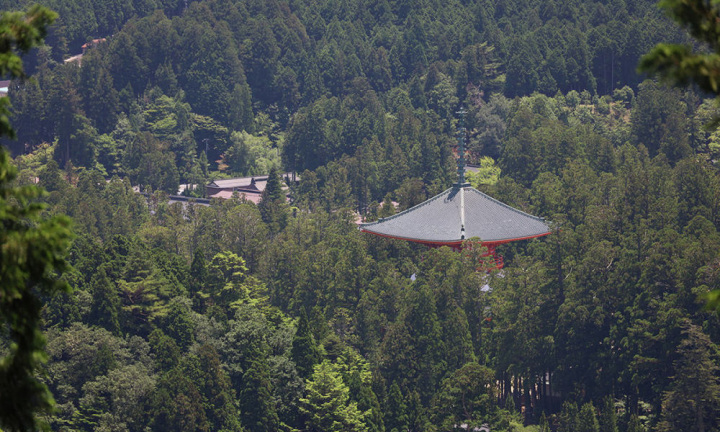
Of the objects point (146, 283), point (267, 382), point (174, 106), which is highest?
point (174, 106)

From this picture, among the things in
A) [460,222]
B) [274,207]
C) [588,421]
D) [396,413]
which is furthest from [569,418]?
[274,207]

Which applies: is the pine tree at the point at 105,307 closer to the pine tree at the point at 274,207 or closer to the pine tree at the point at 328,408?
the pine tree at the point at 328,408

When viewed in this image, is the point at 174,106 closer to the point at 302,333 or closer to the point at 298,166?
the point at 298,166

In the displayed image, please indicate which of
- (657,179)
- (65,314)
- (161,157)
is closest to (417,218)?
(657,179)

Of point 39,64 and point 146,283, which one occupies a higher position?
point 39,64

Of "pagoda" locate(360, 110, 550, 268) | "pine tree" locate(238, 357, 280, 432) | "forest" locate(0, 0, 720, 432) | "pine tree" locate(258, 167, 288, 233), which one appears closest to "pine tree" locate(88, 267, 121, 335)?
"forest" locate(0, 0, 720, 432)

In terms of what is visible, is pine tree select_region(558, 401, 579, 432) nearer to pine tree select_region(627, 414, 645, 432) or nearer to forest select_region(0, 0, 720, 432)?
forest select_region(0, 0, 720, 432)

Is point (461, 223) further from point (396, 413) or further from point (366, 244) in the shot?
point (396, 413)
